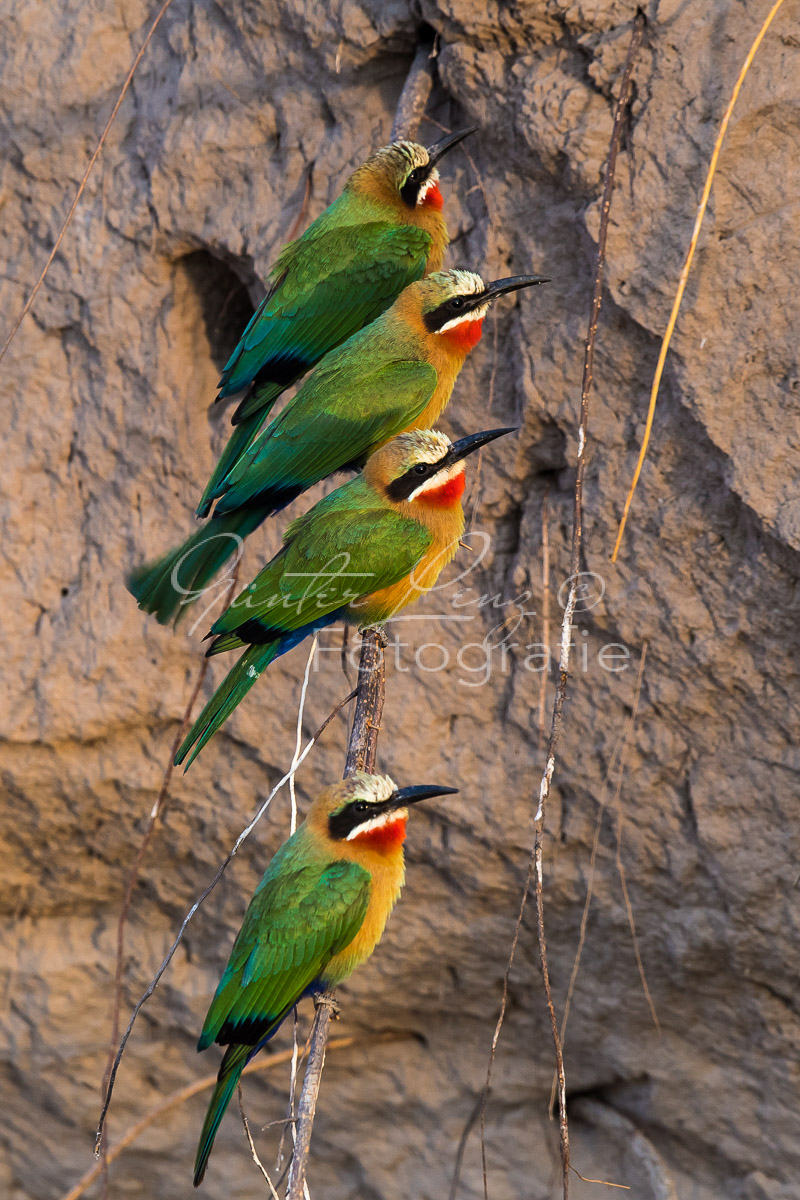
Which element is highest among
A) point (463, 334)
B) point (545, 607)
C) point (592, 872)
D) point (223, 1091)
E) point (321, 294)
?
point (321, 294)

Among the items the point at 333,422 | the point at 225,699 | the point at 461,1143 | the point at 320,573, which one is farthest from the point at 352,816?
the point at 461,1143

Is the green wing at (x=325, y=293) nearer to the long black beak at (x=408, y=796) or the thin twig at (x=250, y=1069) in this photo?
the long black beak at (x=408, y=796)

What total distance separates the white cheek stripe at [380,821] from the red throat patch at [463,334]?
698 mm

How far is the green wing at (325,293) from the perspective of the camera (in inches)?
71.7

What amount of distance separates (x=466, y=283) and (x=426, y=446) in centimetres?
25

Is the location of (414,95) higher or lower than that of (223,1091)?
higher

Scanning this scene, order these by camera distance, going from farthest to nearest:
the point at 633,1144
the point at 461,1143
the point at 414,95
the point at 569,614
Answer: the point at 461,1143
the point at 633,1144
the point at 414,95
the point at 569,614

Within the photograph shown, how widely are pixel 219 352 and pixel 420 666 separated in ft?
2.65

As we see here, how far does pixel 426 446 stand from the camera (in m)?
1.67

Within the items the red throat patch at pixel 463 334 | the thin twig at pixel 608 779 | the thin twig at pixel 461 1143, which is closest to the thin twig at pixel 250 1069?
the thin twig at pixel 461 1143

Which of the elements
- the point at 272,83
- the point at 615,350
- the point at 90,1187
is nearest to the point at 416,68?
the point at 272,83

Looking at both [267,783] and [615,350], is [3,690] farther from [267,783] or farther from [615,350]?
[615,350]

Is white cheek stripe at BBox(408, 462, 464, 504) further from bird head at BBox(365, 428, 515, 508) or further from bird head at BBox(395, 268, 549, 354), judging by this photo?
bird head at BBox(395, 268, 549, 354)

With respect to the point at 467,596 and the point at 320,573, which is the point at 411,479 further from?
the point at 467,596
